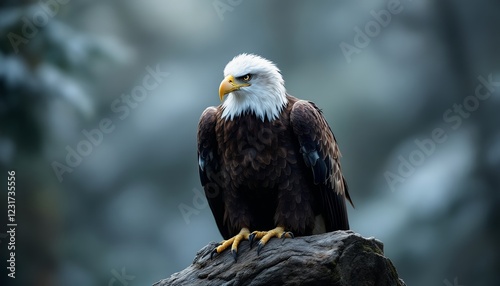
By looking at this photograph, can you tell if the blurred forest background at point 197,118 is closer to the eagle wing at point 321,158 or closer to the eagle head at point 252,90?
the eagle wing at point 321,158

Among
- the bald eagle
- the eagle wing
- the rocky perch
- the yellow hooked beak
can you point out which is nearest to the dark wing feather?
the bald eagle

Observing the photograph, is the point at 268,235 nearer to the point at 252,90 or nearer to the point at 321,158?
the point at 321,158

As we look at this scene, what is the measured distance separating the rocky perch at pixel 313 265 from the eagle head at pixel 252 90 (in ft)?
3.56

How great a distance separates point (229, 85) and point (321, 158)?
0.94m

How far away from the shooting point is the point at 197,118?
888cm

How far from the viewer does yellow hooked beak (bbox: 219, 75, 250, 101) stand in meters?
4.61

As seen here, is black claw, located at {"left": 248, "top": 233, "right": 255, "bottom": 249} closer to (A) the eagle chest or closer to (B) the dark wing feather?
(A) the eagle chest

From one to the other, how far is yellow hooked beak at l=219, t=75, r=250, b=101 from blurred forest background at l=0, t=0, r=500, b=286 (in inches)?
163

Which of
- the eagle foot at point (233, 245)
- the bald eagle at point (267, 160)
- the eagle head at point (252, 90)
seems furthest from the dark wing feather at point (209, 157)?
the eagle foot at point (233, 245)

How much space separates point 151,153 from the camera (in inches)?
351

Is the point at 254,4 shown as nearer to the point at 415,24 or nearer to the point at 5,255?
the point at 415,24

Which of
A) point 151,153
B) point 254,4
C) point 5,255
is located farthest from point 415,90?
point 5,255

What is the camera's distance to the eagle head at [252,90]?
15.3 ft

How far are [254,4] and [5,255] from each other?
524 centimetres
